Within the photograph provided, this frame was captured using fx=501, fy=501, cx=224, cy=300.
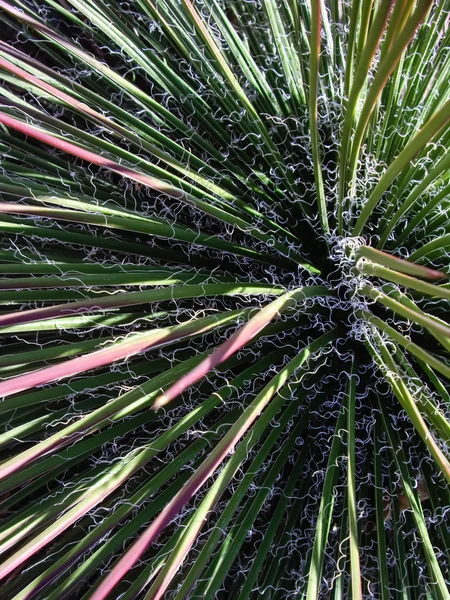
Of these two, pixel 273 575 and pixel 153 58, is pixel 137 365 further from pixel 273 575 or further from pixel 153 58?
Result: pixel 153 58

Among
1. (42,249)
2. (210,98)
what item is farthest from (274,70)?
(42,249)

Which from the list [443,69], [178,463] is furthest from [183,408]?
[443,69]

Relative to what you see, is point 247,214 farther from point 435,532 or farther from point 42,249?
point 435,532

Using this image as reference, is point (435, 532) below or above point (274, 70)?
below

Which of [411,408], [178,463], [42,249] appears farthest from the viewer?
[42,249]

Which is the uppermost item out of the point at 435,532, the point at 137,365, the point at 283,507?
the point at 137,365

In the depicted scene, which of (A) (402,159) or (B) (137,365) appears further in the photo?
(B) (137,365)

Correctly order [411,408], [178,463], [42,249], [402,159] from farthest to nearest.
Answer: [42,249]
[178,463]
[411,408]
[402,159]
